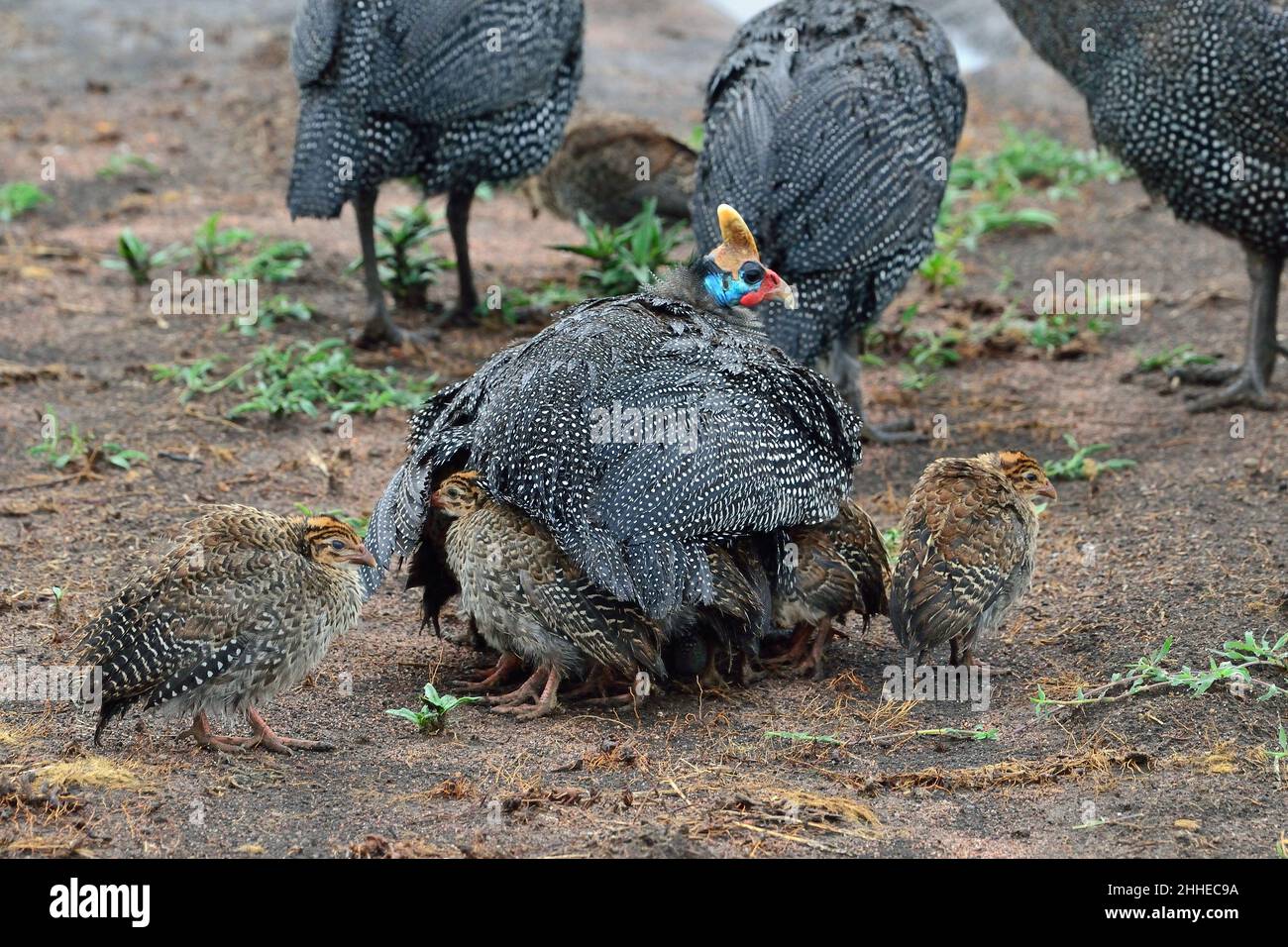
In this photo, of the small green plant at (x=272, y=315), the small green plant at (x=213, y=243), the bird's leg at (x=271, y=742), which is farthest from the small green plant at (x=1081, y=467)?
the small green plant at (x=213, y=243)

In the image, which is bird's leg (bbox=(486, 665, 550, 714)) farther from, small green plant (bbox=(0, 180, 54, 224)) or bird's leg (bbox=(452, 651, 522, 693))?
small green plant (bbox=(0, 180, 54, 224))

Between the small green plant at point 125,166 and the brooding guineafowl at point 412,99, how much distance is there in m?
3.25

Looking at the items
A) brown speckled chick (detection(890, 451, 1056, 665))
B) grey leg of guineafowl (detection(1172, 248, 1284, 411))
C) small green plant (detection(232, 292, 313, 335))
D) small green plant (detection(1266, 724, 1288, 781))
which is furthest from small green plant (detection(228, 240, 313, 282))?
small green plant (detection(1266, 724, 1288, 781))

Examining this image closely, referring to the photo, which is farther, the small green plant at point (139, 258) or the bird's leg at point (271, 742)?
the small green plant at point (139, 258)

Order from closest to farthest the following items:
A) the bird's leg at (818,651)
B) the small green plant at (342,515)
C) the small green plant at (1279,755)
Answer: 1. the small green plant at (1279,755)
2. the bird's leg at (818,651)
3. the small green plant at (342,515)

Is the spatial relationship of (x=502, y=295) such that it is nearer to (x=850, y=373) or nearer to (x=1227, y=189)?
(x=850, y=373)

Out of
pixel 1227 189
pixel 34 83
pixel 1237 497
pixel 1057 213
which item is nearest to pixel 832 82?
pixel 1227 189

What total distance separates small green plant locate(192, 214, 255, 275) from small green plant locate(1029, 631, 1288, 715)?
5.23 meters

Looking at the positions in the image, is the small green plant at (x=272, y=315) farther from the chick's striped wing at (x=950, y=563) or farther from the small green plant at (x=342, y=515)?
the chick's striped wing at (x=950, y=563)

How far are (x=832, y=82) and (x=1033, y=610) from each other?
93.1 inches

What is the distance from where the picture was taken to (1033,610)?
545 centimetres

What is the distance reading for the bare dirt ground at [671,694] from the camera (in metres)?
3.88

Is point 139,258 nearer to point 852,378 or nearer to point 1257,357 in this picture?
point 852,378
